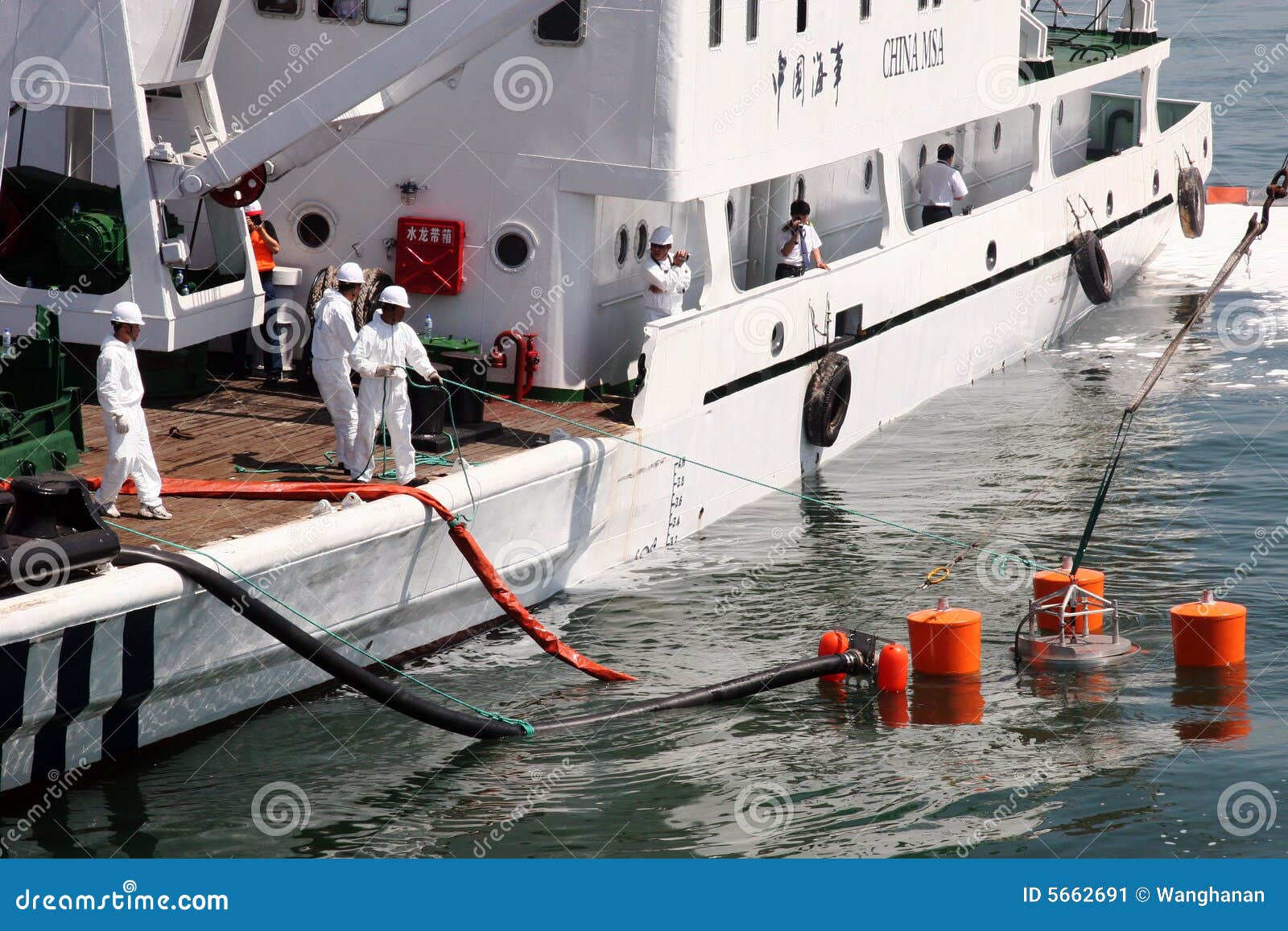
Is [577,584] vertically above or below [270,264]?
below

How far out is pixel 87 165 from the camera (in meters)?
13.4

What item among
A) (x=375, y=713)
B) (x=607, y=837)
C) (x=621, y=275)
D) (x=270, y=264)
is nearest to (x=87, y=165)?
(x=270, y=264)

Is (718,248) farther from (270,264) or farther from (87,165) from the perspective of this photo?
(87,165)

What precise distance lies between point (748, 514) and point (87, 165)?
6015 mm

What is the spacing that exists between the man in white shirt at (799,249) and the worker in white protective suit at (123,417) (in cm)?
678

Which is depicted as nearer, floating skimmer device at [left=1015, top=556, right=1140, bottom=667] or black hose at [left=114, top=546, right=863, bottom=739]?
black hose at [left=114, top=546, right=863, bottom=739]

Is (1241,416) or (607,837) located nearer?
(607,837)

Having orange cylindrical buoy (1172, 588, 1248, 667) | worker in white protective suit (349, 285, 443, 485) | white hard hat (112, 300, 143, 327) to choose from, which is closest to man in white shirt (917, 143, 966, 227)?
orange cylindrical buoy (1172, 588, 1248, 667)

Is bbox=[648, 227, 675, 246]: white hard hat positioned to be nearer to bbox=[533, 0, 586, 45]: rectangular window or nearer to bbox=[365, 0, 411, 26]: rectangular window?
bbox=[533, 0, 586, 45]: rectangular window

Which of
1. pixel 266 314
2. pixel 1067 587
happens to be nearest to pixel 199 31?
pixel 266 314

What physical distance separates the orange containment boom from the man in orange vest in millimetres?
2968

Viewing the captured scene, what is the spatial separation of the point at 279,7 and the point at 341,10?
57 cm

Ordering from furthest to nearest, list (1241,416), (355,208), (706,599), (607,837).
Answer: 1. (1241,416)
2. (355,208)
3. (706,599)
4. (607,837)

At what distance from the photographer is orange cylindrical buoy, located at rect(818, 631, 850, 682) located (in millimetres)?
11102
